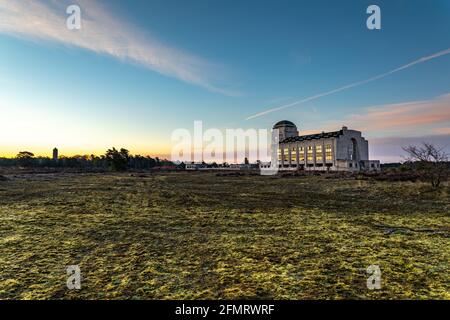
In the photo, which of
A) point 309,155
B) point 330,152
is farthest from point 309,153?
point 330,152

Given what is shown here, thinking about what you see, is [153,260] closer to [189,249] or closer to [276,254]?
[189,249]

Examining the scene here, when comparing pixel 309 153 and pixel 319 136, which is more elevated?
pixel 319 136

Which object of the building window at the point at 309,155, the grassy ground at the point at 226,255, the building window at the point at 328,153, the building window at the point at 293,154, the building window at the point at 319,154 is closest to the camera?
the grassy ground at the point at 226,255

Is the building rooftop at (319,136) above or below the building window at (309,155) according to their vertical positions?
above

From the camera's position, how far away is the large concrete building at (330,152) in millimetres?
111938

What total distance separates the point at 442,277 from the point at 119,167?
343 ft

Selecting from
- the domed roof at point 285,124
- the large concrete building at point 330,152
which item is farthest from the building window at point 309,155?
the domed roof at point 285,124

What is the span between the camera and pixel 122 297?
4.07 meters

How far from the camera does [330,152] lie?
11581 cm

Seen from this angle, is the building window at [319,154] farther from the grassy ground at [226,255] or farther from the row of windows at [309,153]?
the grassy ground at [226,255]

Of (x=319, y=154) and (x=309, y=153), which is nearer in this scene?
(x=319, y=154)

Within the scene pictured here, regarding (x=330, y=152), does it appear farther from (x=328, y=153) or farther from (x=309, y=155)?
(x=309, y=155)

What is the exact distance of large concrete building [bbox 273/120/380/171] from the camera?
11194 centimetres
